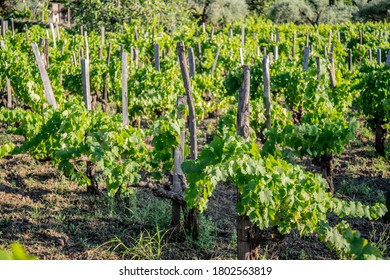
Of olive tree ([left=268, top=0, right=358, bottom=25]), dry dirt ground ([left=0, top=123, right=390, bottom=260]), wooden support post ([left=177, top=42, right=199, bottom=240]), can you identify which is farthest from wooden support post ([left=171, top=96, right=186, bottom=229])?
olive tree ([left=268, top=0, right=358, bottom=25])

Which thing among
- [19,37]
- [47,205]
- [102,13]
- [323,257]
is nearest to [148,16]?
[102,13]

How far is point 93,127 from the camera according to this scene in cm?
618

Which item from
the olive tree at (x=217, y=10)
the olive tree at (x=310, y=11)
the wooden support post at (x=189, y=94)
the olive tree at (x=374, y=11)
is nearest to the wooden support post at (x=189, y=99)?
the wooden support post at (x=189, y=94)

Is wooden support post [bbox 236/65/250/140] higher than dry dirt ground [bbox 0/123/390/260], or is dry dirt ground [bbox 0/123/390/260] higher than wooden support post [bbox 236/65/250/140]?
wooden support post [bbox 236/65/250/140]

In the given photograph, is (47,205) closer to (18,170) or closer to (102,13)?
(18,170)

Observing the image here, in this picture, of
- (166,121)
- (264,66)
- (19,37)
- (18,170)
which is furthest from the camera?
(19,37)

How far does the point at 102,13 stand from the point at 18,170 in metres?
12.7

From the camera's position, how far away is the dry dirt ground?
16.6ft

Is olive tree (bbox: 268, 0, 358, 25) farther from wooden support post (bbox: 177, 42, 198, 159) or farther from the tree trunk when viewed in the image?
wooden support post (bbox: 177, 42, 198, 159)

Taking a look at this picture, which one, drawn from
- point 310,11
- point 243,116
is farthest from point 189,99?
point 310,11

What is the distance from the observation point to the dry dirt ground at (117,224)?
507 cm

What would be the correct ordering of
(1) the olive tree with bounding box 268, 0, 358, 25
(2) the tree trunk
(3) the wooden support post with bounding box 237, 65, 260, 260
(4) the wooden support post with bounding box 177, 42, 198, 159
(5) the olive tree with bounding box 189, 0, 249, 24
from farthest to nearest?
1. (1) the olive tree with bounding box 268, 0, 358, 25
2. (5) the olive tree with bounding box 189, 0, 249, 24
3. (2) the tree trunk
4. (4) the wooden support post with bounding box 177, 42, 198, 159
5. (3) the wooden support post with bounding box 237, 65, 260, 260

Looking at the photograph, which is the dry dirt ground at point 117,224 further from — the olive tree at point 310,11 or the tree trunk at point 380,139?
the olive tree at point 310,11

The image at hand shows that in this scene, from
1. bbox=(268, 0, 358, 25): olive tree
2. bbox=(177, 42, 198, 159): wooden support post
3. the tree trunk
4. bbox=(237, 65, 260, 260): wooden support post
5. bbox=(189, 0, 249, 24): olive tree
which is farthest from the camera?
bbox=(268, 0, 358, 25): olive tree
